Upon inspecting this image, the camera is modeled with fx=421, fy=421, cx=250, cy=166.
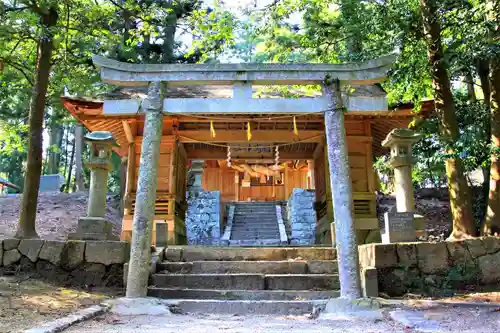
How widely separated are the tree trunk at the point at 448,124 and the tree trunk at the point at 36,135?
8.26m

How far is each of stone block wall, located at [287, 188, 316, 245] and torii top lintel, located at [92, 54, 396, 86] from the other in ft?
27.3

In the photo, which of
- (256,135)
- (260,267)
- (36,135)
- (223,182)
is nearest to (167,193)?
(256,135)

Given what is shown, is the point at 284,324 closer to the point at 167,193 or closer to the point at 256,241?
the point at 167,193

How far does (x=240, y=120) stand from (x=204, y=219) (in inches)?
247

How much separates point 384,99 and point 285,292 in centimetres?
385

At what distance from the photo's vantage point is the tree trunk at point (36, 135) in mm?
8695

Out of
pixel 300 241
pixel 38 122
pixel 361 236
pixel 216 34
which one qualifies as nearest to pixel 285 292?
pixel 361 236

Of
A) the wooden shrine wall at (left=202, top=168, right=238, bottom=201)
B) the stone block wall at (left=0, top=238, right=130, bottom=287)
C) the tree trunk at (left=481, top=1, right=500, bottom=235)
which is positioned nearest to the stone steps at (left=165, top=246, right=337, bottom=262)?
the stone block wall at (left=0, top=238, right=130, bottom=287)

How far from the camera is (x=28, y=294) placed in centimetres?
676

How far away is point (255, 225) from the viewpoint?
17.2 meters

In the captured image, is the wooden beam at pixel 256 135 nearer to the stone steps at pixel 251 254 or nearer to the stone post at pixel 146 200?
the stone steps at pixel 251 254

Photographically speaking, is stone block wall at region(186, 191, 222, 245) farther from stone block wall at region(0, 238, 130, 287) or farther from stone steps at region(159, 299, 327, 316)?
stone steps at region(159, 299, 327, 316)

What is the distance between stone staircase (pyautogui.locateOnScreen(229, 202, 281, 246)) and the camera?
14871 millimetres

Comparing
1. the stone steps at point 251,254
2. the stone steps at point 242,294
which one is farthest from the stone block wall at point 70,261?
the stone steps at point 251,254
